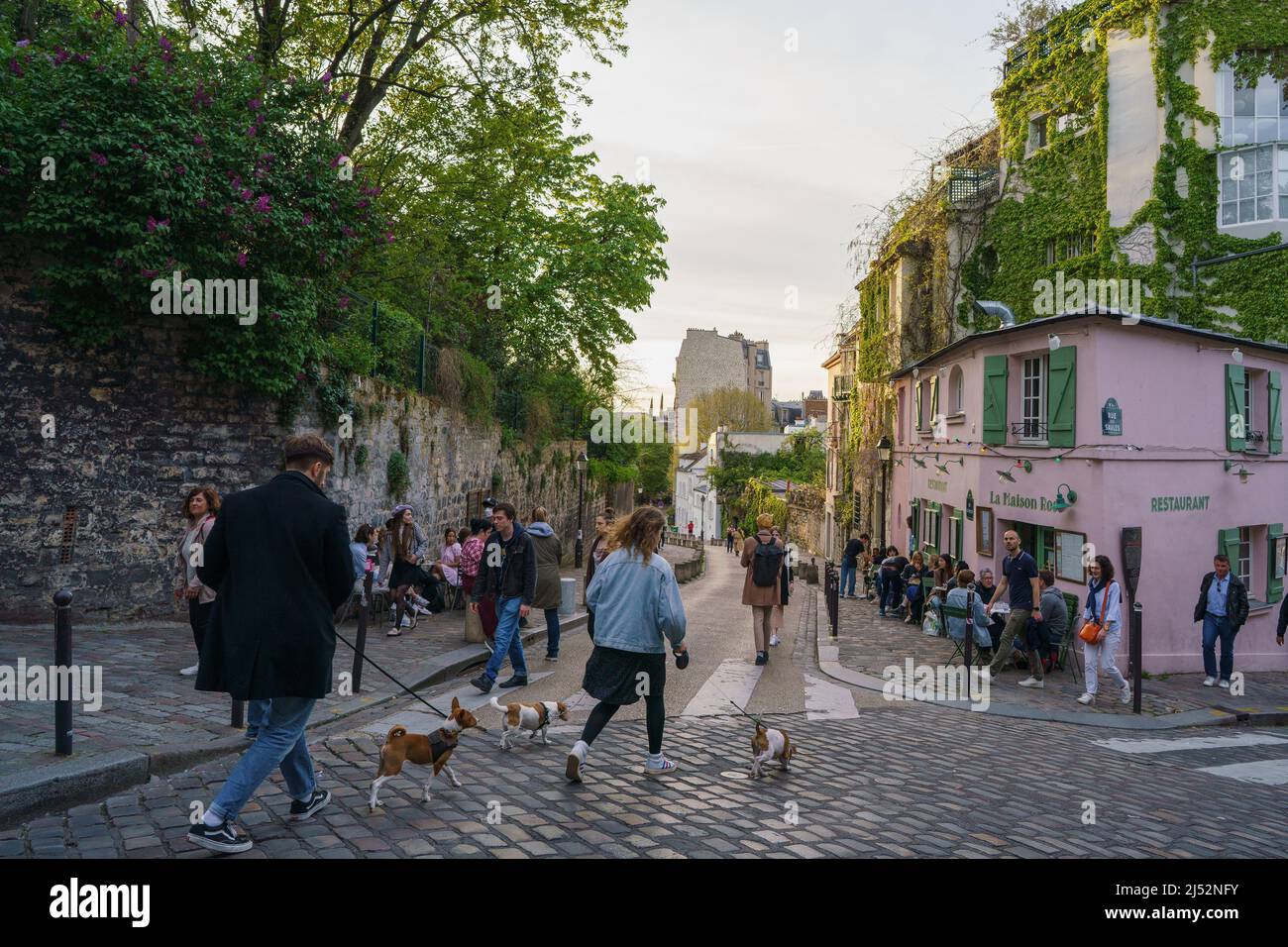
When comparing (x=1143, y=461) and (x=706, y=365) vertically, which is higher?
(x=706, y=365)

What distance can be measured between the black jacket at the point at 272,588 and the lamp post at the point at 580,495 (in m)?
21.9

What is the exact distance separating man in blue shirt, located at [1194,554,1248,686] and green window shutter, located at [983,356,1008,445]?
480cm

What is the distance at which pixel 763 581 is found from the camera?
11250 mm

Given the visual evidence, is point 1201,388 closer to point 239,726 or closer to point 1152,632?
point 1152,632

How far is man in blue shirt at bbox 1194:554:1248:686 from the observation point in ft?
40.2

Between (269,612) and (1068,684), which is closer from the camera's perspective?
(269,612)

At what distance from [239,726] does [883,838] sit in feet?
14.6

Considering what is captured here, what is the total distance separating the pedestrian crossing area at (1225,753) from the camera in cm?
773

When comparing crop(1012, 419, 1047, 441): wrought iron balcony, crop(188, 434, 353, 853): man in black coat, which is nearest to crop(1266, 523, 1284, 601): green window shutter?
crop(1012, 419, 1047, 441): wrought iron balcony

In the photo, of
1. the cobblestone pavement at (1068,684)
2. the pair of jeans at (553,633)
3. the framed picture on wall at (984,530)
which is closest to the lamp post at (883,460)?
the framed picture on wall at (984,530)

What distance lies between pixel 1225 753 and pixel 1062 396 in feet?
24.4
